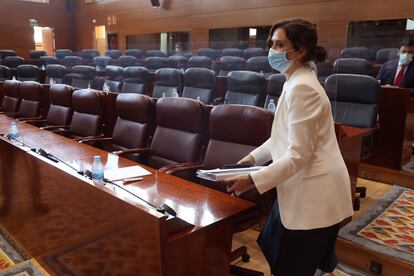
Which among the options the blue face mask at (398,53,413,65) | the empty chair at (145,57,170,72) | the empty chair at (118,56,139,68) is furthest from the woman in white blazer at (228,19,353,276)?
the empty chair at (118,56,139,68)

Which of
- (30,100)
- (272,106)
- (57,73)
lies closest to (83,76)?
(57,73)

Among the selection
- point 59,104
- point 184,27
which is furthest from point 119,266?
point 184,27

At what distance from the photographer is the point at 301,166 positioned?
3.97ft

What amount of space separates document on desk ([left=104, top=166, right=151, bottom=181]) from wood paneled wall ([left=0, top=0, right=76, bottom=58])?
36.7 feet

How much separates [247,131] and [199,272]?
85 centimetres

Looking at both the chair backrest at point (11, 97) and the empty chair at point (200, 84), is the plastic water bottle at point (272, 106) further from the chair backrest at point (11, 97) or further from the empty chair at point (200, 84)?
the chair backrest at point (11, 97)

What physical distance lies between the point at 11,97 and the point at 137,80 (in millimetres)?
1671

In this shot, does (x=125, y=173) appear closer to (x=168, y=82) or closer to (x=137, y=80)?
(x=168, y=82)

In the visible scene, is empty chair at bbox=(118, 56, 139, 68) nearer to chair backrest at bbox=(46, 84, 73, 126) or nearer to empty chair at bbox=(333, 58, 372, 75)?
chair backrest at bbox=(46, 84, 73, 126)

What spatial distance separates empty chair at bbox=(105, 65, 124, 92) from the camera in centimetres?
557

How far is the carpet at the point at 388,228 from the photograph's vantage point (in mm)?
2086

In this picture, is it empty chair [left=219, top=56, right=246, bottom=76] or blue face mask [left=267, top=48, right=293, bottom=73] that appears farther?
empty chair [left=219, top=56, right=246, bottom=76]

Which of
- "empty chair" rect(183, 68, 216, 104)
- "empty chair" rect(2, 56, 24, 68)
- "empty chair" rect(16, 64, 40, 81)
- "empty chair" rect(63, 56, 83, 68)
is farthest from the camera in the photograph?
"empty chair" rect(63, 56, 83, 68)

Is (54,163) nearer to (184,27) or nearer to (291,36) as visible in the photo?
(291,36)
